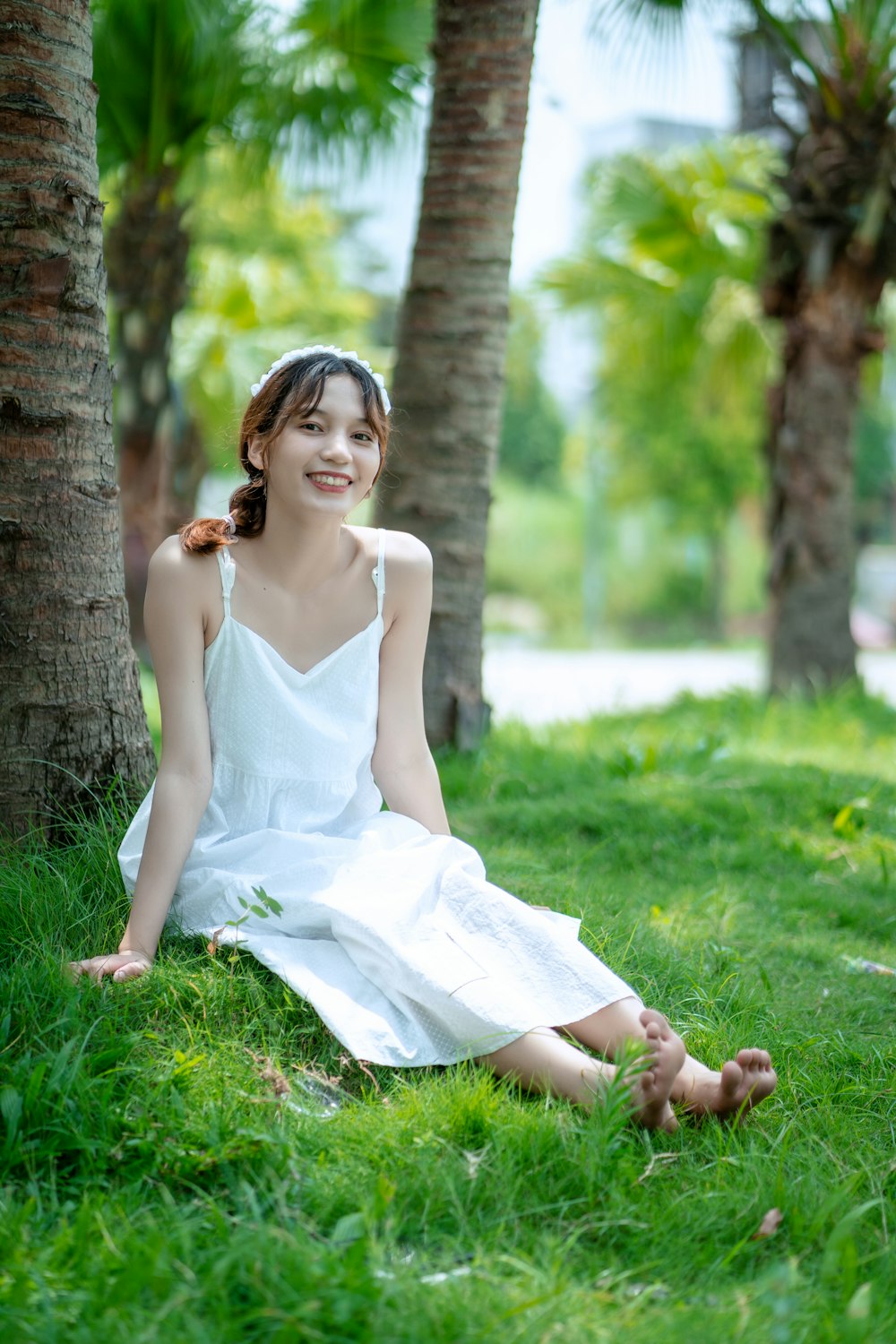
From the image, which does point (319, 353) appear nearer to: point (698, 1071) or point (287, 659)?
point (287, 659)

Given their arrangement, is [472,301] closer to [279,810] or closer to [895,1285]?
[279,810]

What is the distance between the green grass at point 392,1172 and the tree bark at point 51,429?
282mm

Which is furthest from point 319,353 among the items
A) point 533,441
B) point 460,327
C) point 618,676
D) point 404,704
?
point 533,441

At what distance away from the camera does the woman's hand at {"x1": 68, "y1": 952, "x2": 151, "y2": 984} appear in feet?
8.43

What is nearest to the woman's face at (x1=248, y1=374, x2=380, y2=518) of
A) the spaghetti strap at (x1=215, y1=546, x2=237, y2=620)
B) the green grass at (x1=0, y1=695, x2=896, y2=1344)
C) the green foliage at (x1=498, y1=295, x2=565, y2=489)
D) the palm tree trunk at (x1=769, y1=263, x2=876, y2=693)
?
the spaghetti strap at (x1=215, y1=546, x2=237, y2=620)

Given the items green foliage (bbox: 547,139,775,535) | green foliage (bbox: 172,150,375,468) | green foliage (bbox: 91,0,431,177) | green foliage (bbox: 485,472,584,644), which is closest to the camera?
green foliage (bbox: 91,0,431,177)

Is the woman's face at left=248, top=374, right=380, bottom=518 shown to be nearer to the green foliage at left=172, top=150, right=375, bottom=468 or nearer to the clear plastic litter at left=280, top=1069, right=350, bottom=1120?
the green foliage at left=172, top=150, right=375, bottom=468

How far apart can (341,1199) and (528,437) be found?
39.5 metres

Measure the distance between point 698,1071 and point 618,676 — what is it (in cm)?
1341

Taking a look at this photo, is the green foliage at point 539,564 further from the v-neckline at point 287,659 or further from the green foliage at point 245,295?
the v-neckline at point 287,659

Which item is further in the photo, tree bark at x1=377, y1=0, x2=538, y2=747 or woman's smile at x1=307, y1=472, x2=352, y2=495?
tree bark at x1=377, y1=0, x2=538, y2=747

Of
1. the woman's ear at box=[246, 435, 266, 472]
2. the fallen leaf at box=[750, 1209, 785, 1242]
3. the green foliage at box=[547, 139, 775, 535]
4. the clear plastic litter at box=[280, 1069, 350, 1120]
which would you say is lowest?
the clear plastic litter at box=[280, 1069, 350, 1120]

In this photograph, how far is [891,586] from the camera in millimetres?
31547

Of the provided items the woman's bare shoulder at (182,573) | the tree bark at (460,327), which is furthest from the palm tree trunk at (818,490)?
the woman's bare shoulder at (182,573)
